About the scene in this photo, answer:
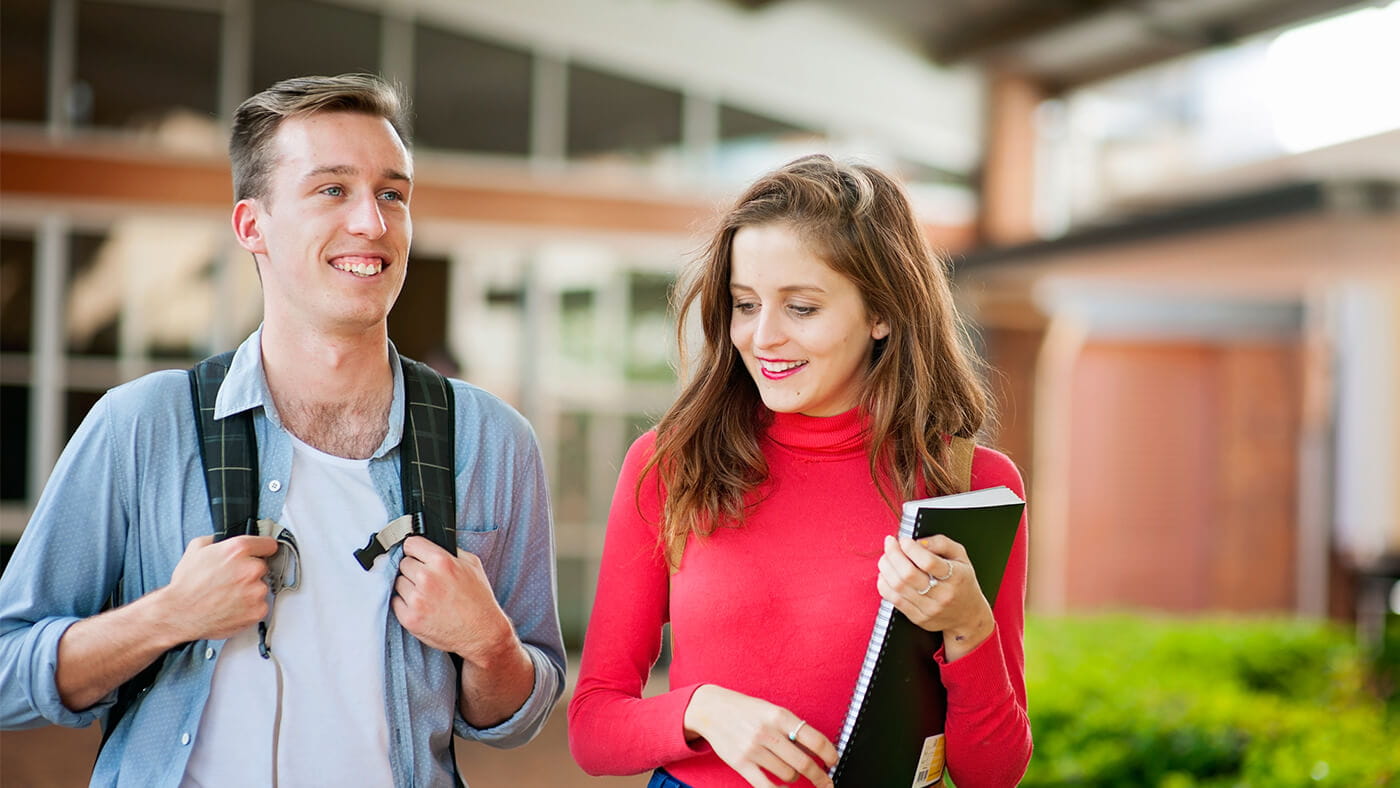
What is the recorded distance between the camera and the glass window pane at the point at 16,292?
7645 millimetres

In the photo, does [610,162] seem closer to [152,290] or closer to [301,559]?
[152,290]

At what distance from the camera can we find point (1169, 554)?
12242 mm

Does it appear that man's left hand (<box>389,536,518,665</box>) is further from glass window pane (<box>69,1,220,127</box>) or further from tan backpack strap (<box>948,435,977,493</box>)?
glass window pane (<box>69,1,220,127</box>)

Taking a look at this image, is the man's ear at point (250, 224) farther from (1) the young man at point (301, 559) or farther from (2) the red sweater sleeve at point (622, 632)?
(2) the red sweater sleeve at point (622, 632)

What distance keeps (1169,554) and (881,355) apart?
36.5ft

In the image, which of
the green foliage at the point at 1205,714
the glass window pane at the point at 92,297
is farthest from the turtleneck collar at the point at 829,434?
the glass window pane at the point at 92,297

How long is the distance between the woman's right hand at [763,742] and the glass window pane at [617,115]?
6983 millimetres

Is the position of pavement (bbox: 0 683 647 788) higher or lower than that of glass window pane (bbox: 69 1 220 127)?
lower

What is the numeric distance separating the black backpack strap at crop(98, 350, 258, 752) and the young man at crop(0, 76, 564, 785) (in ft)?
0.05

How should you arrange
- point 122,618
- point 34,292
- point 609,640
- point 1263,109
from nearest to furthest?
point 122,618, point 609,640, point 34,292, point 1263,109

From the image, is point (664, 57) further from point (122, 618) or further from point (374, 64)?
point (122, 618)

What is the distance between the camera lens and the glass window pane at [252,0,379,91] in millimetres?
7898

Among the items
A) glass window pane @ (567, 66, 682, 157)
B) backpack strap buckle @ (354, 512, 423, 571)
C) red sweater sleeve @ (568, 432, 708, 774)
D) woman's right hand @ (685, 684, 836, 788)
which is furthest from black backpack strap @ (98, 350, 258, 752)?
glass window pane @ (567, 66, 682, 157)

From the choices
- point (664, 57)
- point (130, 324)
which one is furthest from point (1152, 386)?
point (130, 324)
